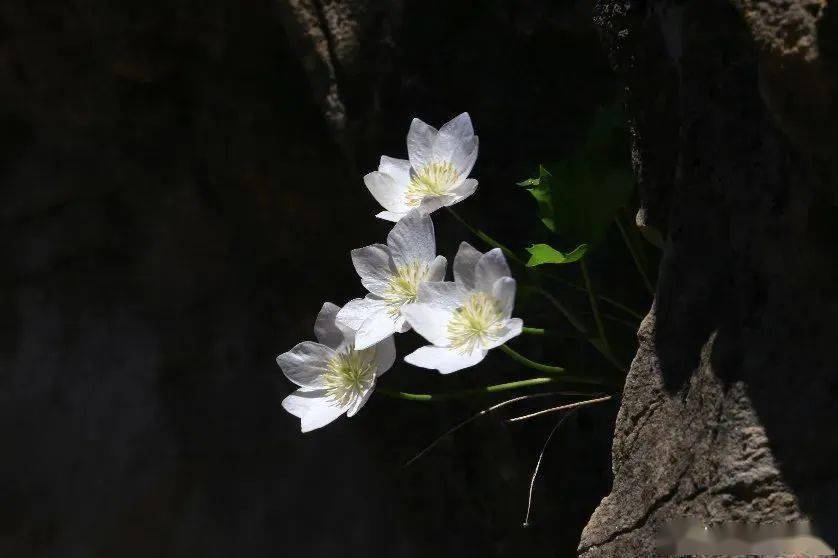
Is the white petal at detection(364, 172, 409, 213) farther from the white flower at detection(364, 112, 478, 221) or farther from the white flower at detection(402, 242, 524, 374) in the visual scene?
the white flower at detection(402, 242, 524, 374)

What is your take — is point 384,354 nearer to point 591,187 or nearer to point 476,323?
point 476,323

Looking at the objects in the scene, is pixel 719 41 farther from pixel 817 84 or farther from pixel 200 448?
pixel 200 448

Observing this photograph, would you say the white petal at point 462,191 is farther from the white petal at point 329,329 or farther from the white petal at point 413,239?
the white petal at point 329,329

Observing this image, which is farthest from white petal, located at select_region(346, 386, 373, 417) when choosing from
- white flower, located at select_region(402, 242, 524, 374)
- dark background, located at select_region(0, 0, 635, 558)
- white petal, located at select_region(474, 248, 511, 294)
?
dark background, located at select_region(0, 0, 635, 558)

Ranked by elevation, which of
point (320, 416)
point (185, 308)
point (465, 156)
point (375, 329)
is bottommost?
point (320, 416)

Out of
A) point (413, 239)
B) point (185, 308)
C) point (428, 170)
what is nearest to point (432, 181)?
point (428, 170)

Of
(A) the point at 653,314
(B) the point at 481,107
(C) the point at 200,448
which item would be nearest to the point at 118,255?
(C) the point at 200,448
